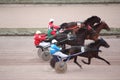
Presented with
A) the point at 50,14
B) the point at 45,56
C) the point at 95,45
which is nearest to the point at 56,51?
the point at 95,45

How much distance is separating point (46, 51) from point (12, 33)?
4.17 meters

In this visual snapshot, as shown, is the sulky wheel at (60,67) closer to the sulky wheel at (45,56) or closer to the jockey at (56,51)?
the jockey at (56,51)

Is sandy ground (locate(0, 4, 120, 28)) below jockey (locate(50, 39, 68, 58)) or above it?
above

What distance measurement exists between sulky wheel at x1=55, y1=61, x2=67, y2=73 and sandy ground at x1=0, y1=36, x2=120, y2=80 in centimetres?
10

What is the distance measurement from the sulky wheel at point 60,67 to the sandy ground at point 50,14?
704 centimetres

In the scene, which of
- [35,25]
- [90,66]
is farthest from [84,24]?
[35,25]

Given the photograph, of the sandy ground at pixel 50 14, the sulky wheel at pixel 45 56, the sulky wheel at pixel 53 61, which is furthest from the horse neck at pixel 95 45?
the sandy ground at pixel 50 14

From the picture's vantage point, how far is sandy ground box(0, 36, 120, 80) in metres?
10.8

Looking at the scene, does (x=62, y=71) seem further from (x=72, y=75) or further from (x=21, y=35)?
(x=21, y=35)

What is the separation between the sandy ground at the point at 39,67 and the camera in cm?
1076

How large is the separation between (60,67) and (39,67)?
1.00 m

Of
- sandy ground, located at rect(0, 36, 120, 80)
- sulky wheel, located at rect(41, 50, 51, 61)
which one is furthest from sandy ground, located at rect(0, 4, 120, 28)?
sulky wheel, located at rect(41, 50, 51, 61)

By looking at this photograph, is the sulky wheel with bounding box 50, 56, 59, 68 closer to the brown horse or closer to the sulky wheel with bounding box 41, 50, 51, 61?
the sulky wheel with bounding box 41, 50, 51, 61

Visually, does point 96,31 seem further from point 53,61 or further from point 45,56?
point 53,61
